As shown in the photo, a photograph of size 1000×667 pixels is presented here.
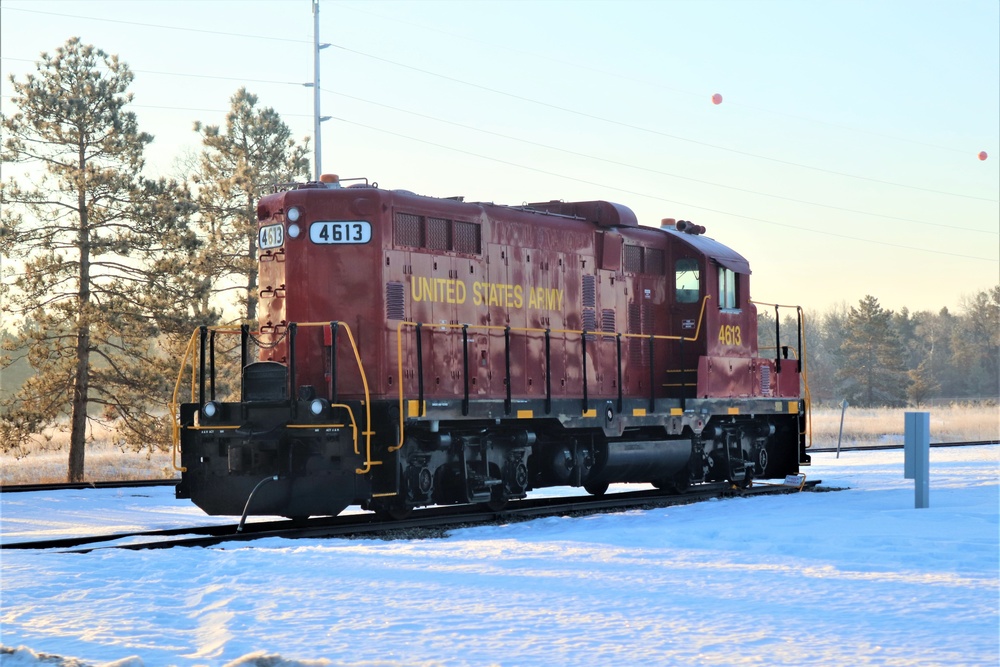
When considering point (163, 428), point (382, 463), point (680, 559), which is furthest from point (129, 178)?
point (680, 559)

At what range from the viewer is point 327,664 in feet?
21.0

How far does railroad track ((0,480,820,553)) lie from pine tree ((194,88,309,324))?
61.8 feet

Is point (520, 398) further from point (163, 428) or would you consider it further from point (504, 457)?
point (163, 428)

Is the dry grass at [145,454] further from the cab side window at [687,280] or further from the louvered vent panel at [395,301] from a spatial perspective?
the louvered vent panel at [395,301]

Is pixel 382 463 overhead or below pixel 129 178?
below

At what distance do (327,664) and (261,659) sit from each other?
402 millimetres

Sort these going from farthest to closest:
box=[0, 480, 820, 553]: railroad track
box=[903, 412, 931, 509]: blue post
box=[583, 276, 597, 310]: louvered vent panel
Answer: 1. box=[583, 276, 597, 310]: louvered vent panel
2. box=[903, 412, 931, 509]: blue post
3. box=[0, 480, 820, 553]: railroad track

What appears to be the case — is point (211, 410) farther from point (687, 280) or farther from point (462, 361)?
point (687, 280)

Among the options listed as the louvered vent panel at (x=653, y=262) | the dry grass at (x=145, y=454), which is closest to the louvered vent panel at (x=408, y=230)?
the louvered vent panel at (x=653, y=262)

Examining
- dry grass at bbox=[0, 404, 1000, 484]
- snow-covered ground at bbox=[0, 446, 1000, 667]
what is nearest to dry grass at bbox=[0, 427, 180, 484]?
dry grass at bbox=[0, 404, 1000, 484]

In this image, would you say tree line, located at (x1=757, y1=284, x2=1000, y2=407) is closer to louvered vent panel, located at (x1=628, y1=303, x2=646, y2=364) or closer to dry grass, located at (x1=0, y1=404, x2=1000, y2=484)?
dry grass, located at (x1=0, y1=404, x2=1000, y2=484)

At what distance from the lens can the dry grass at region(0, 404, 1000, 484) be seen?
3366 centimetres

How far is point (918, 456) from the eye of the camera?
15.1 meters

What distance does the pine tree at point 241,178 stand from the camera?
34062mm
